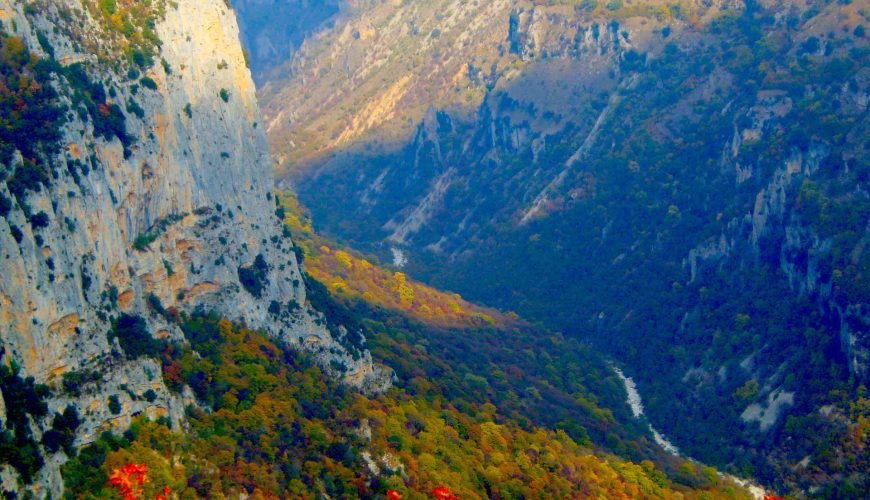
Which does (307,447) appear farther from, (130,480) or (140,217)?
(140,217)

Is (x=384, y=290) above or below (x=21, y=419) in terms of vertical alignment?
above

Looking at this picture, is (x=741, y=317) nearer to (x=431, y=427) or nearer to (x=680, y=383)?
(x=680, y=383)

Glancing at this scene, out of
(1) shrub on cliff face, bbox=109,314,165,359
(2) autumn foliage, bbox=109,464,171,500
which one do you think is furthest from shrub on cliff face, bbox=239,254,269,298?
(2) autumn foliage, bbox=109,464,171,500

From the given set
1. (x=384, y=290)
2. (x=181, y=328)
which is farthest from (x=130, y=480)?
(x=384, y=290)

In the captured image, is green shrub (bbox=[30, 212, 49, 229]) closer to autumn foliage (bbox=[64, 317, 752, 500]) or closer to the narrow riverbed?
autumn foliage (bbox=[64, 317, 752, 500])

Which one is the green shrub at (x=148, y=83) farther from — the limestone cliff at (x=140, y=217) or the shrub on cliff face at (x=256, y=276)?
the shrub on cliff face at (x=256, y=276)

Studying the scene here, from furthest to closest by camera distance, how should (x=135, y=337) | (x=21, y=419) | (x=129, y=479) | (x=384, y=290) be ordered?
(x=384, y=290), (x=135, y=337), (x=129, y=479), (x=21, y=419)

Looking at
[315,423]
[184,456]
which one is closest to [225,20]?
[315,423]

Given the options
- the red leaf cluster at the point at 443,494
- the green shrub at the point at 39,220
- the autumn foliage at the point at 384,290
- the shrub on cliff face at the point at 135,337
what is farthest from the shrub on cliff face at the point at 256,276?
the autumn foliage at the point at 384,290
